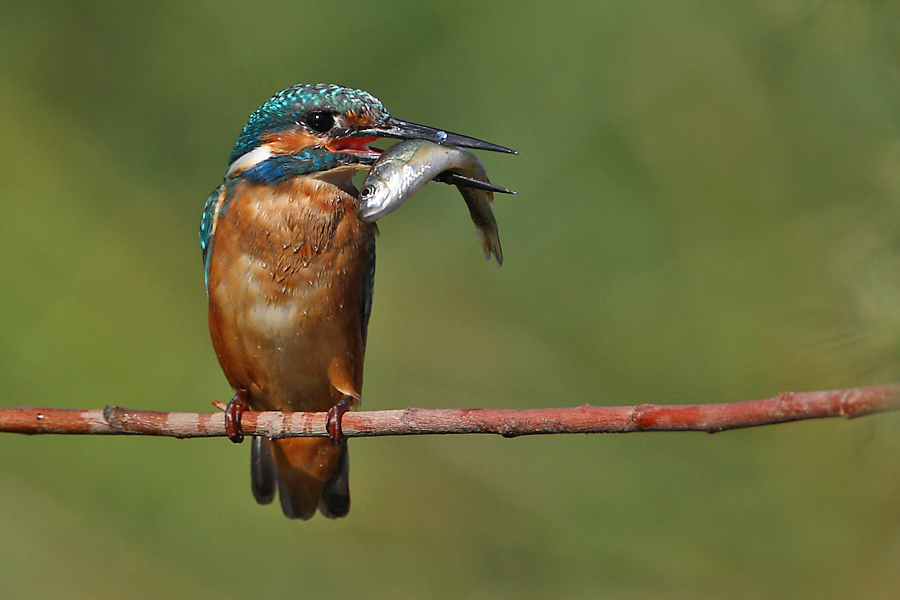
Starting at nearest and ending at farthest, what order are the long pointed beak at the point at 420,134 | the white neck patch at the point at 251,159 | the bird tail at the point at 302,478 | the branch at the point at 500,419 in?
the branch at the point at 500,419 → the long pointed beak at the point at 420,134 → the white neck patch at the point at 251,159 → the bird tail at the point at 302,478

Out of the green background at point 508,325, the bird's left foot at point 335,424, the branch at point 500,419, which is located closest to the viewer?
the branch at point 500,419

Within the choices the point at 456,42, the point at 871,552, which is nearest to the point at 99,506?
the point at 456,42

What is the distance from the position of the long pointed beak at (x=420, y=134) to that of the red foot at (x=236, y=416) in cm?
76

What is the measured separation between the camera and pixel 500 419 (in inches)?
55.2

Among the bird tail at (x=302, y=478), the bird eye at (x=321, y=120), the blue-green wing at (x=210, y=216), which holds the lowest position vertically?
the bird tail at (x=302, y=478)

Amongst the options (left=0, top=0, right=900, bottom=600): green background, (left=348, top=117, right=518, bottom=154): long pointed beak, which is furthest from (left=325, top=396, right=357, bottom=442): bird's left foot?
(left=0, top=0, right=900, bottom=600): green background

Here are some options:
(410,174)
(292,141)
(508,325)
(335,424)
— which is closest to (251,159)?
(292,141)

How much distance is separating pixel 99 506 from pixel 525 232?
205cm

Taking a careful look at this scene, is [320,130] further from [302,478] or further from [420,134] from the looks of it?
[302,478]

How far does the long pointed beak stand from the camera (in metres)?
2.04

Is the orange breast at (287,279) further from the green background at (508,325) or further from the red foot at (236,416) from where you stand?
the green background at (508,325)

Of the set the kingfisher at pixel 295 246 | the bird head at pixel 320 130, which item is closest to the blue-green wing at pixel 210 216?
the kingfisher at pixel 295 246

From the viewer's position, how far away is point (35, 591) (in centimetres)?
349

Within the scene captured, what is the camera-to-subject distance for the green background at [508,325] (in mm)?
3377
